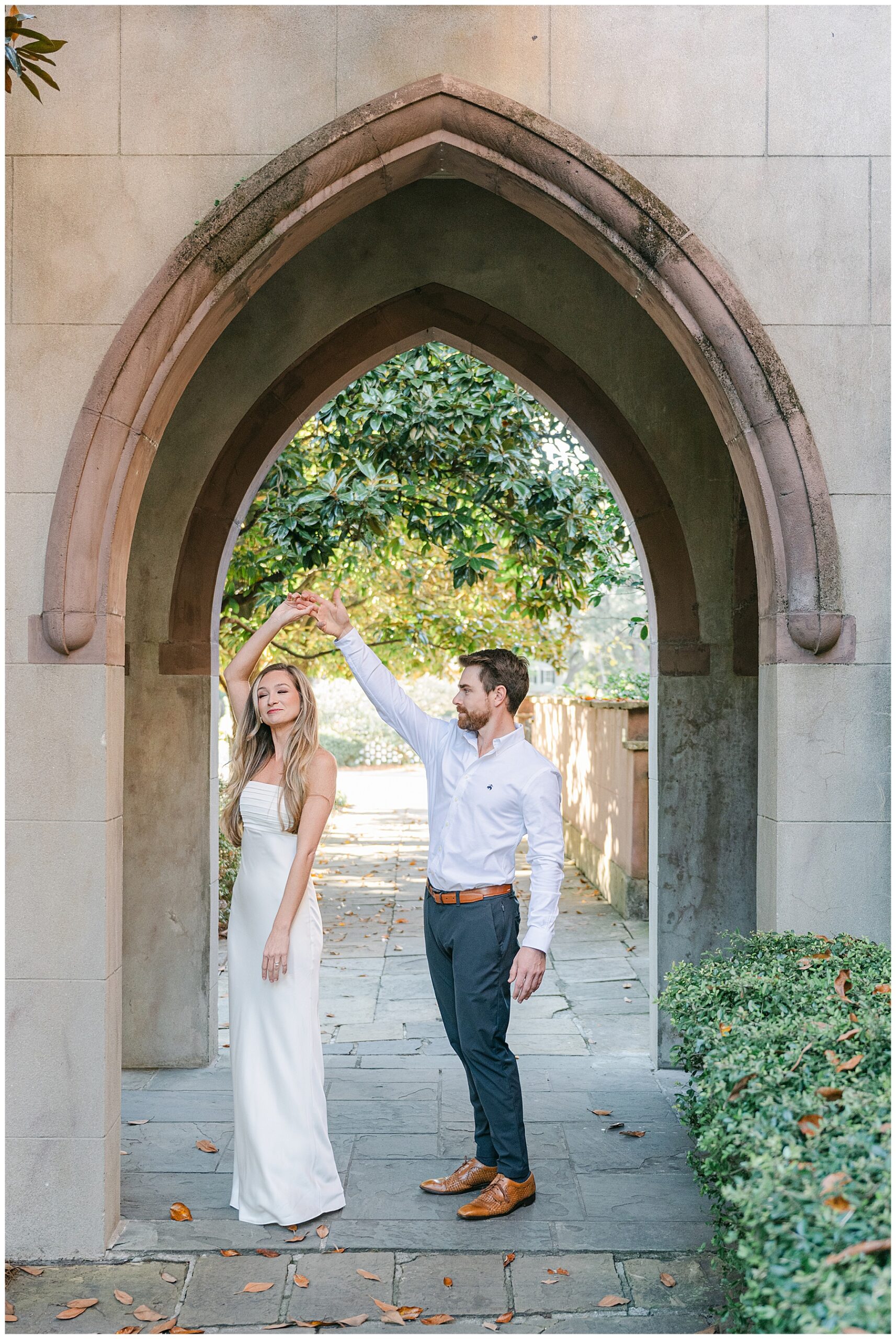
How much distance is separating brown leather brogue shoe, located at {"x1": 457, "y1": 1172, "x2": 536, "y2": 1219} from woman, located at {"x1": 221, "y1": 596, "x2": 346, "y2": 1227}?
1.50 ft

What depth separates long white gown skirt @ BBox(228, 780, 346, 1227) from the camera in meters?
3.75

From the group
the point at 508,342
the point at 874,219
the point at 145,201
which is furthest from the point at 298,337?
the point at 874,219

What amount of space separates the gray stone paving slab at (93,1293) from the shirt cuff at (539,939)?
1.47 metres

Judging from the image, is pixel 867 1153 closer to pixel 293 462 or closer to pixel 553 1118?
pixel 553 1118

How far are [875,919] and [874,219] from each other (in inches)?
91.0

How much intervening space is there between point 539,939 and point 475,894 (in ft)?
0.90

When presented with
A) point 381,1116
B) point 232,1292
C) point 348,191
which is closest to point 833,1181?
point 232,1292

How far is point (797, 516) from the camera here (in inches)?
143

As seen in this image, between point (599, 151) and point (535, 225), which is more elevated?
point (535, 225)

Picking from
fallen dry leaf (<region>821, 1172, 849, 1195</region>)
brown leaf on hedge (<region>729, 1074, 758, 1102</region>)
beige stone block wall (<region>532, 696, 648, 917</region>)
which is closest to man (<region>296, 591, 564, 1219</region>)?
brown leaf on hedge (<region>729, 1074, 758, 1102</region>)

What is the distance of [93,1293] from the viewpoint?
3.31 metres

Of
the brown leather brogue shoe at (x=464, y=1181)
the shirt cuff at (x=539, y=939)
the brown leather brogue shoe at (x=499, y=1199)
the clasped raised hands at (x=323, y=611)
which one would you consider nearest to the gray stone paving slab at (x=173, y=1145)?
the brown leather brogue shoe at (x=464, y=1181)

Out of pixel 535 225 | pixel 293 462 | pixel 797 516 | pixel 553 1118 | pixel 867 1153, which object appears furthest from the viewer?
pixel 293 462

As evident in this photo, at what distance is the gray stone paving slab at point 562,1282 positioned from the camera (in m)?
3.25
